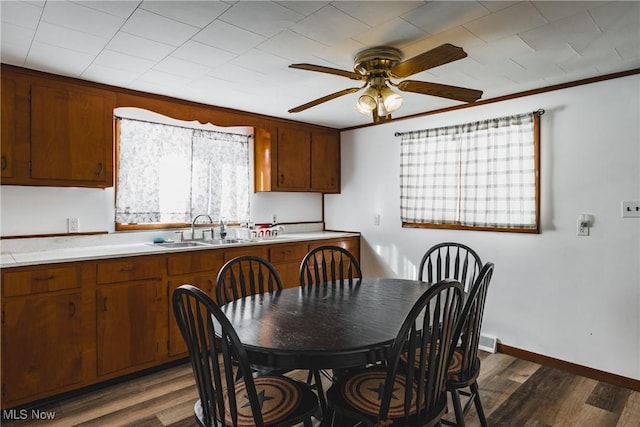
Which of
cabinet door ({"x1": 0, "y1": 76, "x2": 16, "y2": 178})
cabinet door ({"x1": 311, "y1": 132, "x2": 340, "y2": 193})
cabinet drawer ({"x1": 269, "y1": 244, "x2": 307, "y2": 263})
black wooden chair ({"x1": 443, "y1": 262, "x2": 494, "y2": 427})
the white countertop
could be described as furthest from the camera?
cabinet door ({"x1": 311, "y1": 132, "x2": 340, "y2": 193})

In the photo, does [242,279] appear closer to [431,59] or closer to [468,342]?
[468,342]

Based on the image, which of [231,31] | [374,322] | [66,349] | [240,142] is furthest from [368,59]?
[66,349]

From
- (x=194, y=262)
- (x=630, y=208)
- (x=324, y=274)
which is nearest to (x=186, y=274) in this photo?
(x=194, y=262)

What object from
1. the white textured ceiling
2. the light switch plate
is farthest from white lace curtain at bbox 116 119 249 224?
the light switch plate

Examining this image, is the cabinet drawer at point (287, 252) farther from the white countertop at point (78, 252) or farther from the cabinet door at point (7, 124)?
the cabinet door at point (7, 124)

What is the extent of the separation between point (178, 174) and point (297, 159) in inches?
52.4

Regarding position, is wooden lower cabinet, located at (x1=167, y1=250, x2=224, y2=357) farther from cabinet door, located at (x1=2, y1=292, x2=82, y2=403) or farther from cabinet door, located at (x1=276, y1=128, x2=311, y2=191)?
cabinet door, located at (x1=276, y1=128, x2=311, y2=191)

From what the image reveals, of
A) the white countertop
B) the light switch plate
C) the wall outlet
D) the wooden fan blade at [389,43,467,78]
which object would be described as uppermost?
the wooden fan blade at [389,43,467,78]

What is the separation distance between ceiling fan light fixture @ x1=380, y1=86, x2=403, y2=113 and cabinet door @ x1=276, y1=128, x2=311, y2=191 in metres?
2.17

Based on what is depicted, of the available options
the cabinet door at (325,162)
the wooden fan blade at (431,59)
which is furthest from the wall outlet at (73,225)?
the wooden fan blade at (431,59)

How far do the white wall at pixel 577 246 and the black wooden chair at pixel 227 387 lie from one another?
2393mm

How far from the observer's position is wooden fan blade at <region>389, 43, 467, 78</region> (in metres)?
1.84

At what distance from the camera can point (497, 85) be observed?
3.12m

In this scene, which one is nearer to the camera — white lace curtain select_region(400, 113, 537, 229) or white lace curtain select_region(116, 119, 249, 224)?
white lace curtain select_region(400, 113, 537, 229)
